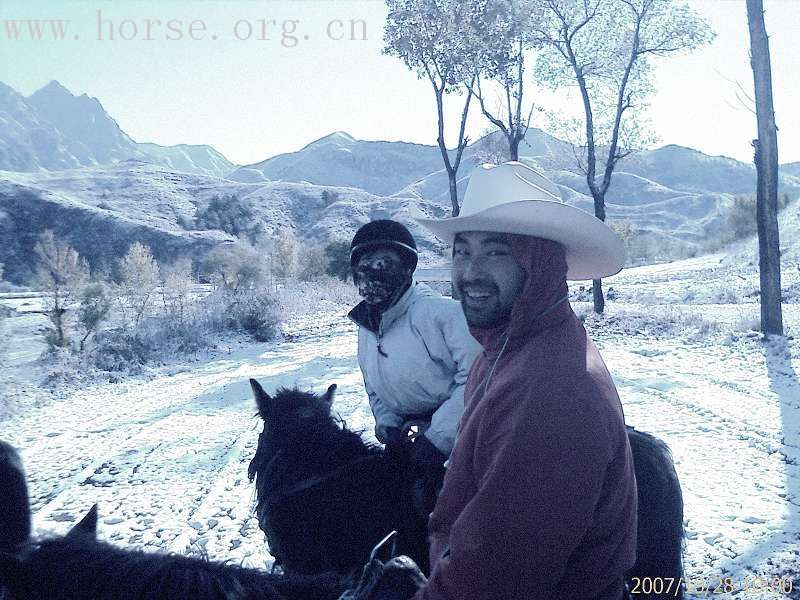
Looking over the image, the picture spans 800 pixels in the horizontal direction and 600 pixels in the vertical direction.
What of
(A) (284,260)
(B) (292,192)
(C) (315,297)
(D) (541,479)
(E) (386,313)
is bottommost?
(C) (315,297)

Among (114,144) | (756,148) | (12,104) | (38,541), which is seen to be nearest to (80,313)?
(38,541)

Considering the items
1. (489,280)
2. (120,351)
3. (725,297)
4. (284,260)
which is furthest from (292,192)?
(489,280)

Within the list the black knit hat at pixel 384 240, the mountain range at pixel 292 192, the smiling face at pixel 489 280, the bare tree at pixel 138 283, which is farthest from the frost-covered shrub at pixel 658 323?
the bare tree at pixel 138 283

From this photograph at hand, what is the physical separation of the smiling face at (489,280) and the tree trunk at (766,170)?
10.1 m

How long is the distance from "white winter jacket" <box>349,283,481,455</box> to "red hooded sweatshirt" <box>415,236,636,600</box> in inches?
44.7

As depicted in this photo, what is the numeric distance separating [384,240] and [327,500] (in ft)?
4.57

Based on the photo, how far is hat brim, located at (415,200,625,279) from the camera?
5.53 feet

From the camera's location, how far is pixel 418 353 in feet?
9.34

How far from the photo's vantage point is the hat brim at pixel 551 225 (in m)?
1.68

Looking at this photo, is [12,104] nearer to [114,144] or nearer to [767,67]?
[114,144]

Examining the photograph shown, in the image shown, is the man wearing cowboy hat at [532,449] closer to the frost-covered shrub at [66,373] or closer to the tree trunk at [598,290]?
the frost-covered shrub at [66,373]

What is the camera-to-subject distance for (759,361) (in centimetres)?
844

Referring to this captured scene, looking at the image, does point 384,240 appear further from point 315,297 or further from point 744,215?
point 744,215
